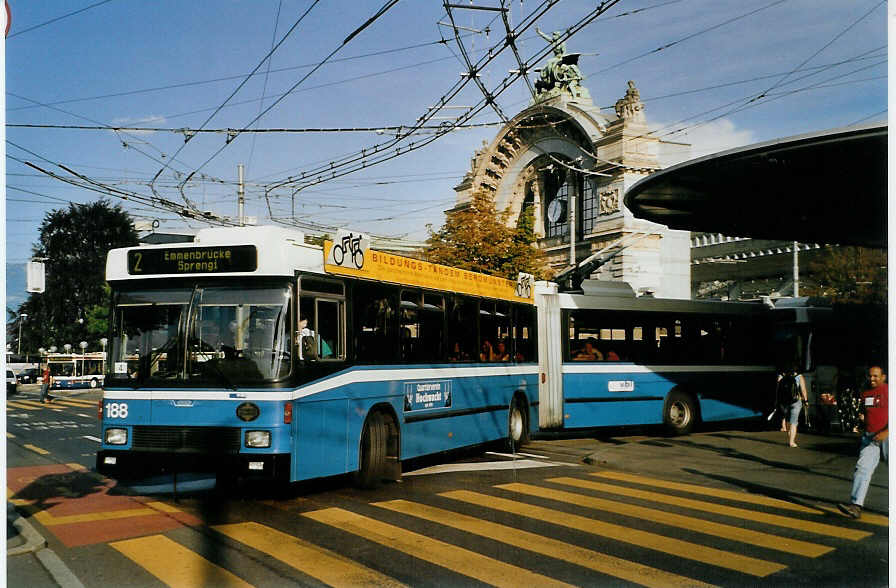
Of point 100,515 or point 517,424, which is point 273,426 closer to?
point 100,515

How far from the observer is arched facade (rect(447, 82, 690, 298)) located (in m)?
46.5

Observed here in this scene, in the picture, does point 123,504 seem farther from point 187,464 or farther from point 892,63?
point 892,63

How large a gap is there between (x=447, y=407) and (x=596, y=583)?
21.0 ft

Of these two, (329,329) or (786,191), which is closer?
(329,329)

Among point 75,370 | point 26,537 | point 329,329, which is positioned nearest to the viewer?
point 26,537

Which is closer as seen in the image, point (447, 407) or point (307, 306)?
point (307, 306)

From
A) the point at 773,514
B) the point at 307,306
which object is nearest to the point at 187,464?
the point at 307,306

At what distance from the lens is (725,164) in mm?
12602

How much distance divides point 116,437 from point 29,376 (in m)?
57.9

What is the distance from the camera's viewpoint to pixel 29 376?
6091 centimetres

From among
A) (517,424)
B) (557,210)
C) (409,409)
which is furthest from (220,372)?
(557,210)

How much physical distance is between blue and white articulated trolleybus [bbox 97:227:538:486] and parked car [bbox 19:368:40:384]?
2166 inches

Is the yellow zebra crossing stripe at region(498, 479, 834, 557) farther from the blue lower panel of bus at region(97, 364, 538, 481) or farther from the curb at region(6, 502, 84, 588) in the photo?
the curb at region(6, 502, 84, 588)

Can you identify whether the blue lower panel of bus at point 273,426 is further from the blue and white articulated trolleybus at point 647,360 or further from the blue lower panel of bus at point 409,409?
the blue and white articulated trolleybus at point 647,360
